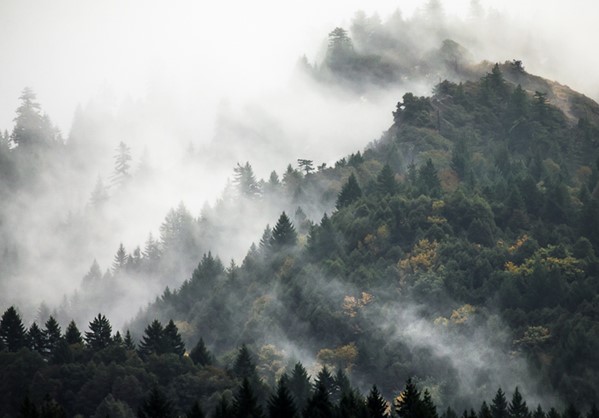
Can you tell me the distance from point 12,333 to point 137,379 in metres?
19.5

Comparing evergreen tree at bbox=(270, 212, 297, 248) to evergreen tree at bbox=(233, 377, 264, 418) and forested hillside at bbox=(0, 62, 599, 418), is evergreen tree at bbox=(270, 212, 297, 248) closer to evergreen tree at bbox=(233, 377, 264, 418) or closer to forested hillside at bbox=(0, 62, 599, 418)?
forested hillside at bbox=(0, 62, 599, 418)

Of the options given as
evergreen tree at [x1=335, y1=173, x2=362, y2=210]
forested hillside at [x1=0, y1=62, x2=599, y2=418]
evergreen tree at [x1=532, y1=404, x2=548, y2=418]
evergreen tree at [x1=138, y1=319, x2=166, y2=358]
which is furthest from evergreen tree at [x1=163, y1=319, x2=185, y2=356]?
evergreen tree at [x1=335, y1=173, x2=362, y2=210]

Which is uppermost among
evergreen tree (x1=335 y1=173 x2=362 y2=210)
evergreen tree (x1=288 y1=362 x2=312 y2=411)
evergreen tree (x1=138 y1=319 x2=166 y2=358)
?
evergreen tree (x1=335 y1=173 x2=362 y2=210)

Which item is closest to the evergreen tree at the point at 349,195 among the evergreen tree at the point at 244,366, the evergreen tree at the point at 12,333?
the evergreen tree at the point at 244,366

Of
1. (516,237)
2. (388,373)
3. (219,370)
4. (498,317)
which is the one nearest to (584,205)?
(516,237)

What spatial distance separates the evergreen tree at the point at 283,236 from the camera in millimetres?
192875

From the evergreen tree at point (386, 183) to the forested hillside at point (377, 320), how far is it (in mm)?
183

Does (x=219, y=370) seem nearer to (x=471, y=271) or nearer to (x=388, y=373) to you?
(x=388, y=373)

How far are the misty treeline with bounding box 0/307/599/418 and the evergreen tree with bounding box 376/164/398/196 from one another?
126 feet

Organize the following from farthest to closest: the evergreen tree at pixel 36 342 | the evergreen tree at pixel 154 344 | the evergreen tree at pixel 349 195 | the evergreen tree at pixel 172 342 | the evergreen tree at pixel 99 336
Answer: the evergreen tree at pixel 349 195
the evergreen tree at pixel 36 342
the evergreen tree at pixel 172 342
the evergreen tree at pixel 99 336
the evergreen tree at pixel 154 344

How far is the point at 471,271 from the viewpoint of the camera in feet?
579

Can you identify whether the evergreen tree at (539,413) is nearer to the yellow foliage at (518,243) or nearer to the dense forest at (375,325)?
the dense forest at (375,325)

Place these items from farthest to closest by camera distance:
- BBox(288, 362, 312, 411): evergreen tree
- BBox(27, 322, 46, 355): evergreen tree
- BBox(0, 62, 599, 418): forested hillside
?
BBox(27, 322, 46, 355): evergreen tree, BBox(0, 62, 599, 418): forested hillside, BBox(288, 362, 312, 411): evergreen tree

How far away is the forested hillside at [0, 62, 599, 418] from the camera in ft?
497
